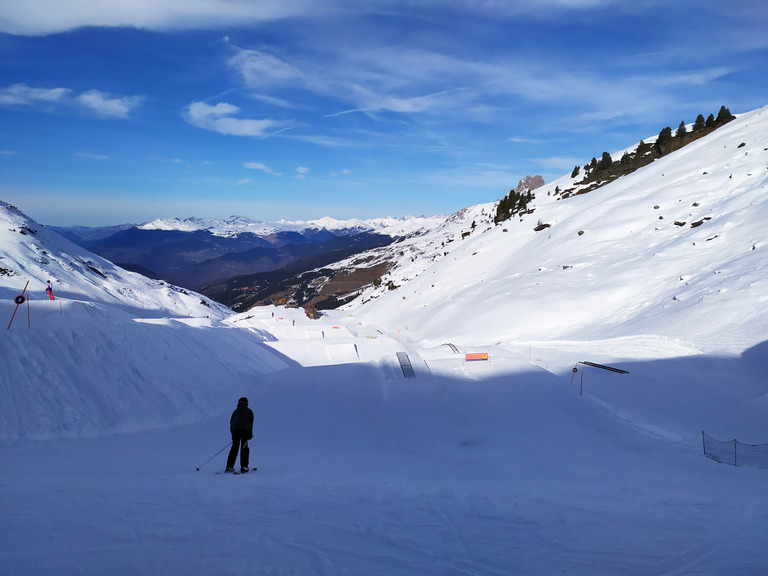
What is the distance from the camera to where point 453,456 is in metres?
13.9

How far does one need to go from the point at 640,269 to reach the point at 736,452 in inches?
933

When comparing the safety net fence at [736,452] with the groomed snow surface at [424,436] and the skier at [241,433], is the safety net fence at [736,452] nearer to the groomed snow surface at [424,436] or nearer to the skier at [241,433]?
the groomed snow surface at [424,436]

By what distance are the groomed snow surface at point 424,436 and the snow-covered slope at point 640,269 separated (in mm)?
249

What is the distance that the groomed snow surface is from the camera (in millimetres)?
6469

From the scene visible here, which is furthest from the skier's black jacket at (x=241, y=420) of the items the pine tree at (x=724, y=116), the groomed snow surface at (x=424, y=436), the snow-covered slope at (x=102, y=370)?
the pine tree at (x=724, y=116)

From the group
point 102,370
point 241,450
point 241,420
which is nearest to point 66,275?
point 102,370

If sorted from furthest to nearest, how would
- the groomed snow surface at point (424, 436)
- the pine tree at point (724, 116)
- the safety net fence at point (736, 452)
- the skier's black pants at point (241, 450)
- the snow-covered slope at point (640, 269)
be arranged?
the pine tree at point (724, 116)
the snow-covered slope at point (640, 269)
the safety net fence at point (736, 452)
the skier's black pants at point (241, 450)
the groomed snow surface at point (424, 436)

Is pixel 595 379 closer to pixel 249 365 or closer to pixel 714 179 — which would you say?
pixel 249 365

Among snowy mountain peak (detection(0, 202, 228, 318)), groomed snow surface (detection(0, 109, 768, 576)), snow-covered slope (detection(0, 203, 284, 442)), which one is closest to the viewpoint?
groomed snow surface (detection(0, 109, 768, 576))

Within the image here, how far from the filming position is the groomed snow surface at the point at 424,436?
6.47 m

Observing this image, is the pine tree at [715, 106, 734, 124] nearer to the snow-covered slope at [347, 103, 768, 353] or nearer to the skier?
the snow-covered slope at [347, 103, 768, 353]

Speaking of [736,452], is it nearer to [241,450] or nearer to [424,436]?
[424,436]

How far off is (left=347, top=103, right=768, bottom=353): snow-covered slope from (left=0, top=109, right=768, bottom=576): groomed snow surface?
0.82 ft

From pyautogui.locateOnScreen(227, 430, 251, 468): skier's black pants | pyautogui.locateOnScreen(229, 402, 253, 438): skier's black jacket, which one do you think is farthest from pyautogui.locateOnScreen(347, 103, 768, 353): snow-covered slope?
pyautogui.locateOnScreen(227, 430, 251, 468): skier's black pants
